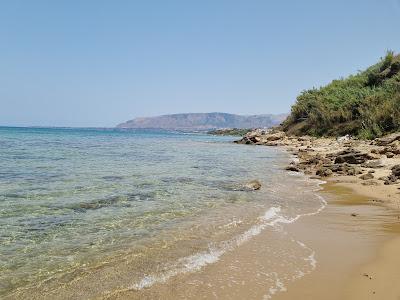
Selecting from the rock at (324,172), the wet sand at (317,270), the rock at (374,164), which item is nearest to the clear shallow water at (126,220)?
the wet sand at (317,270)

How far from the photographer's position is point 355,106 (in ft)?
180

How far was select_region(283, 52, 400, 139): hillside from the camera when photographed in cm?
4284

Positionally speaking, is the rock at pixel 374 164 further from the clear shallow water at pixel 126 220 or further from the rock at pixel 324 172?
the clear shallow water at pixel 126 220

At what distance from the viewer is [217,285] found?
6238 millimetres

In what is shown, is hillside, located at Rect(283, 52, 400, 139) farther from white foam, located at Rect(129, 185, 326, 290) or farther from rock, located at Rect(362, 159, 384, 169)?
white foam, located at Rect(129, 185, 326, 290)

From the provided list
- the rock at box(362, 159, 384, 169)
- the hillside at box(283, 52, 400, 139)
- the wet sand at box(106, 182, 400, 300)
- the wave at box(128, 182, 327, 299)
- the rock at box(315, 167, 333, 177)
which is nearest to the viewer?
the wet sand at box(106, 182, 400, 300)

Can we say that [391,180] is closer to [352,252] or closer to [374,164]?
[374,164]

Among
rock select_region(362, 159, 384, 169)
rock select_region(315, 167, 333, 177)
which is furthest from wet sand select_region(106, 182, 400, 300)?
rock select_region(362, 159, 384, 169)

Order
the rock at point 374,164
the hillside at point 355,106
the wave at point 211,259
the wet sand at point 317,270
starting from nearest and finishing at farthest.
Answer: the wet sand at point 317,270, the wave at point 211,259, the rock at point 374,164, the hillside at point 355,106

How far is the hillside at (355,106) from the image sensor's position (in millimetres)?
42844

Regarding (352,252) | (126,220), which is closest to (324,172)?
(352,252)

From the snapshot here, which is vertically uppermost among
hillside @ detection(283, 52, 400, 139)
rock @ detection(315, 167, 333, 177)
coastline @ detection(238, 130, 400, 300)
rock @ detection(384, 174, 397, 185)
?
hillside @ detection(283, 52, 400, 139)

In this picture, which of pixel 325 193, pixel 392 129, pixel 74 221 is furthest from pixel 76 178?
pixel 392 129

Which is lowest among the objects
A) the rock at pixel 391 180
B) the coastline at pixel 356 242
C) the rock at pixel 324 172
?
the rock at pixel 324 172
